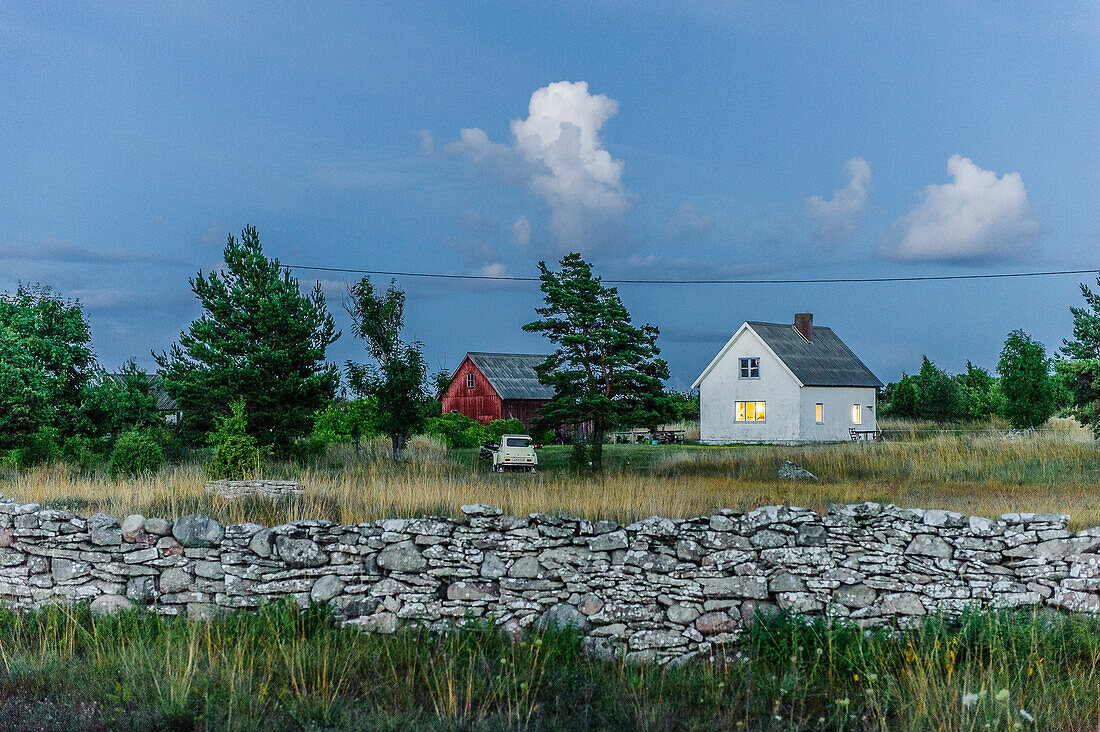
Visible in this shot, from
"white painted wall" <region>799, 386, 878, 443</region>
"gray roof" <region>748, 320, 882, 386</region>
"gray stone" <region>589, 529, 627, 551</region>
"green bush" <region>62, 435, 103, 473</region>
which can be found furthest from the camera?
"gray roof" <region>748, 320, 882, 386</region>

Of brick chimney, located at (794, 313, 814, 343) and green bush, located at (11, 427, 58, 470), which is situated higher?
brick chimney, located at (794, 313, 814, 343)

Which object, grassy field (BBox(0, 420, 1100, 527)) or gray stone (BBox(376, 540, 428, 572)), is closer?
gray stone (BBox(376, 540, 428, 572))

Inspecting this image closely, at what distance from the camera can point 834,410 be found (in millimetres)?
40969

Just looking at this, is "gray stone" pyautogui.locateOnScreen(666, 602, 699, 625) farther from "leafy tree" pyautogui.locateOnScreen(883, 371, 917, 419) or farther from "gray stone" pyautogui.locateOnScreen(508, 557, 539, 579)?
"leafy tree" pyautogui.locateOnScreen(883, 371, 917, 419)

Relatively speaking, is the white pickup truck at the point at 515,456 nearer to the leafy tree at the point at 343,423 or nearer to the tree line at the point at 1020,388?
the leafy tree at the point at 343,423

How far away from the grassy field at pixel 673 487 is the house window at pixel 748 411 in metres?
16.5

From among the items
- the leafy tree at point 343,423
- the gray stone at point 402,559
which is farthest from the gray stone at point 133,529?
the leafy tree at point 343,423

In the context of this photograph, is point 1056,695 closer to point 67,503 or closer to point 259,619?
point 259,619

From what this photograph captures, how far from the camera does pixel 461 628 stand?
8.47 meters

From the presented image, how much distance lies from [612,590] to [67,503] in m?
7.92

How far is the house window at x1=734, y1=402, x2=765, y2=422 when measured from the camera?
40.8 metres

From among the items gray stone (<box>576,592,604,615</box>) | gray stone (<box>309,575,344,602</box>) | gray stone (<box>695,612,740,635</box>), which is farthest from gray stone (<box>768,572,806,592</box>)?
gray stone (<box>309,575,344,602</box>)

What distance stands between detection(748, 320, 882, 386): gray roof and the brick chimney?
0.27 metres

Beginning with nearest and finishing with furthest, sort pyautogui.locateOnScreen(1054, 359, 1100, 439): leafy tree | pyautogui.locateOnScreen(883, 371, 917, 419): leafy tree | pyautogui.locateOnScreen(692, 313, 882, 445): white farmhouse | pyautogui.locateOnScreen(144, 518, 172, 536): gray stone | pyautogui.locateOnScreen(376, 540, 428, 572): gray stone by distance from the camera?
pyautogui.locateOnScreen(376, 540, 428, 572): gray stone → pyautogui.locateOnScreen(144, 518, 172, 536): gray stone → pyautogui.locateOnScreen(1054, 359, 1100, 439): leafy tree → pyautogui.locateOnScreen(692, 313, 882, 445): white farmhouse → pyautogui.locateOnScreen(883, 371, 917, 419): leafy tree
